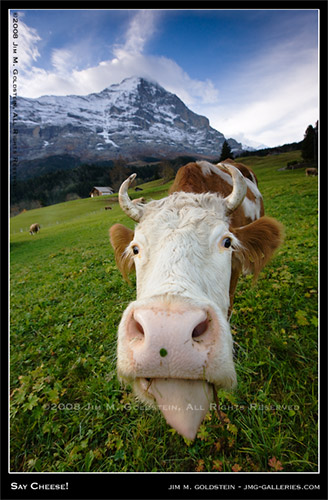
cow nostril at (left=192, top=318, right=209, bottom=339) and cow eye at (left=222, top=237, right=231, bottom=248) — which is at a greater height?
cow eye at (left=222, top=237, right=231, bottom=248)

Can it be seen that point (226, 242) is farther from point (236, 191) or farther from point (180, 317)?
point (180, 317)

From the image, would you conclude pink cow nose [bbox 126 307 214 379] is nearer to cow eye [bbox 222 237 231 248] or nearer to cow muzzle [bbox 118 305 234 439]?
cow muzzle [bbox 118 305 234 439]

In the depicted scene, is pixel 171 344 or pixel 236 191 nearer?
pixel 171 344

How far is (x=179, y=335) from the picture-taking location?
1149mm

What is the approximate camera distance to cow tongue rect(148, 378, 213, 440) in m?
1.32

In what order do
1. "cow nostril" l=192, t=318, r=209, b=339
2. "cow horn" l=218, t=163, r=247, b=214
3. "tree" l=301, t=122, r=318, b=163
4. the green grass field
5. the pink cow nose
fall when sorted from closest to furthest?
the pink cow nose
"cow nostril" l=192, t=318, r=209, b=339
the green grass field
"tree" l=301, t=122, r=318, b=163
"cow horn" l=218, t=163, r=247, b=214

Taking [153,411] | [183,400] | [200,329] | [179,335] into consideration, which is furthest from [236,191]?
[153,411]

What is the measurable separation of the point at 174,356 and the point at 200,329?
0.22 meters

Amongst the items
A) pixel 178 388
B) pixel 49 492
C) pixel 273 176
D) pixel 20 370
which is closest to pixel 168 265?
pixel 178 388

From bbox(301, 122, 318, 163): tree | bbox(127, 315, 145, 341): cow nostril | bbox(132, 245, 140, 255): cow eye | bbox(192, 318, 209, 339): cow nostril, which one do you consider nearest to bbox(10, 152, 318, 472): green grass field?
bbox(192, 318, 209, 339): cow nostril

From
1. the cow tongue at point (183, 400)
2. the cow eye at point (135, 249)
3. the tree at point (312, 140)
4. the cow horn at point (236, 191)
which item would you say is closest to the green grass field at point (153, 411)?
the cow tongue at point (183, 400)

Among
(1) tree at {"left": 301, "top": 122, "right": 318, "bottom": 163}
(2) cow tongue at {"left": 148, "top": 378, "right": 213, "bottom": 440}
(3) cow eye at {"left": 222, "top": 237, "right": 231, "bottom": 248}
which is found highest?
(1) tree at {"left": 301, "top": 122, "right": 318, "bottom": 163}

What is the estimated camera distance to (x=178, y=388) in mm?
1320

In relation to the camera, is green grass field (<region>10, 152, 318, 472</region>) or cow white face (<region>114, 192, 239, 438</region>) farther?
green grass field (<region>10, 152, 318, 472</region>)
